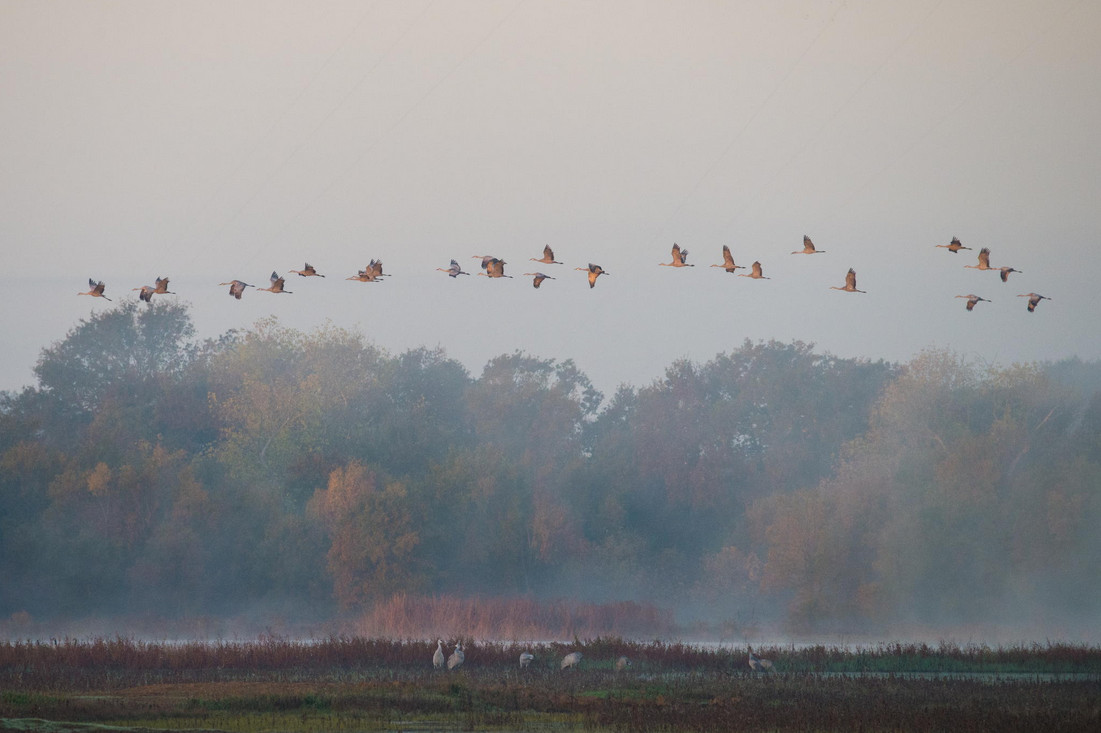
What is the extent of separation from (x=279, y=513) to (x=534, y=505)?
12949 mm

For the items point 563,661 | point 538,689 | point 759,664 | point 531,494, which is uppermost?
point 531,494

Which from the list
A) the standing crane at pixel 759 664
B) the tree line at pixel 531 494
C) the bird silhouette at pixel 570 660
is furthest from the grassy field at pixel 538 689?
the tree line at pixel 531 494

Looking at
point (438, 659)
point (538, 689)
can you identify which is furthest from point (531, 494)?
point (538, 689)

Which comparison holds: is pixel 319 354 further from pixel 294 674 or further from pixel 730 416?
pixel 294 674

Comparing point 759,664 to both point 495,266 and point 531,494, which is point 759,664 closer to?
point 495,266

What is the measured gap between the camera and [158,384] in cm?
8262

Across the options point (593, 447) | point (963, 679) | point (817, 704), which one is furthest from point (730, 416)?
point (817, 704)

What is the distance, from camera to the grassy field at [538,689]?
2659cm

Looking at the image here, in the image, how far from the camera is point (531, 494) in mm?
73000

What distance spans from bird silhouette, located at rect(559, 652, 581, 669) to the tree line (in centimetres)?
2517

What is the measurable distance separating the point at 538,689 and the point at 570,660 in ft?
15.3

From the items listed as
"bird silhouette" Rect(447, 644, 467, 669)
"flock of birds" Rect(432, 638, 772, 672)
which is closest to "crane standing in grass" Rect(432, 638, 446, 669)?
"flock of birds" Rect(432, 638, 772, 672)

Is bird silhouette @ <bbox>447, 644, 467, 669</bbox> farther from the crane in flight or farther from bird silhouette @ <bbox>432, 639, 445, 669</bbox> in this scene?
the crane in flight

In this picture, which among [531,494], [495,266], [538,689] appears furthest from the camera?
[531,494]
